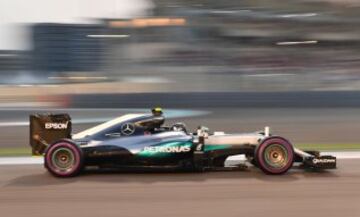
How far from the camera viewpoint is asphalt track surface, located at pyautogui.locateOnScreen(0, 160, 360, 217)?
4453mm

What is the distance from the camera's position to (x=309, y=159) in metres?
6.04

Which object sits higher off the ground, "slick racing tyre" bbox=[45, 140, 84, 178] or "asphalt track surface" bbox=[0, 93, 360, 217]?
"slick racing tyre" bbox=[45, 140, 84, 178]

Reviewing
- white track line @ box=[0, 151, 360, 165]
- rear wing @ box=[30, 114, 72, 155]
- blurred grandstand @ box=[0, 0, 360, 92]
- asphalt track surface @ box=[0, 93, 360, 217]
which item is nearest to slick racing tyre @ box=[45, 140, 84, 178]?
asphalt track surface @ box=[0, 93, 360, 217]

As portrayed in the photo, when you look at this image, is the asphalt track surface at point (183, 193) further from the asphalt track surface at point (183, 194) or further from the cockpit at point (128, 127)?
the cockpit at point (128, 127)

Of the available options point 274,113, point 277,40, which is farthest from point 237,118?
point 277,40

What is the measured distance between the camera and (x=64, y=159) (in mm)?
5887

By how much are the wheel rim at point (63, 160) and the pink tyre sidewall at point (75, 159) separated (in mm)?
24

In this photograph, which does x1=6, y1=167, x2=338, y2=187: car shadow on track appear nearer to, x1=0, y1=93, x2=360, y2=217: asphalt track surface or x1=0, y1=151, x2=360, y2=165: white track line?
x1=0, y1=93, x2=360, y2=217: asphalt track surface

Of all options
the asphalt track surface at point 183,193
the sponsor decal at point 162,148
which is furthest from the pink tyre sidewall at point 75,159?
the sponsor decal at point 162,148

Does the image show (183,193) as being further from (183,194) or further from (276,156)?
(276,156)

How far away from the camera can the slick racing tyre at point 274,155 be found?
5891 millimetres

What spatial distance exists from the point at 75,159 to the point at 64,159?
0.44 ft

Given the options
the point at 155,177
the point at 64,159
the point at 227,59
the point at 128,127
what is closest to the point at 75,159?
the point at 64,159

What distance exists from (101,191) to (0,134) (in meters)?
7.29
